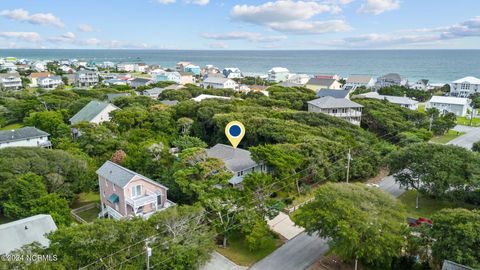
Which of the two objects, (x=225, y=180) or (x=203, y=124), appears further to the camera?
(x=203, y=124)

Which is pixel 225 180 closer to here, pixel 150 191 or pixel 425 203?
pixel 150 191

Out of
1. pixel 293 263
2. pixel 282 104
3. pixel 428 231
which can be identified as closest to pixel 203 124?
pixel 282 104

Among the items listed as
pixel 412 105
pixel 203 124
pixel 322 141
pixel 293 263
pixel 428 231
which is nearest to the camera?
pixel 428 231

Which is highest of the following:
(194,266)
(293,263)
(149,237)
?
(149,237)

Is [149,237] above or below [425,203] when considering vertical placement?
above

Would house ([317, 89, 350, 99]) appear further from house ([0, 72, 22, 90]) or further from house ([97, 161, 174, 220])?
house ([0, 72, 22, 90])

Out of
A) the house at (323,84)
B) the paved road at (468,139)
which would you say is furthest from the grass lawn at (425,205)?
the house at (323,84)

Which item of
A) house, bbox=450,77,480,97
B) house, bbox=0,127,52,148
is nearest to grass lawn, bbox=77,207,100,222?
house, bbox=0,127,52,148

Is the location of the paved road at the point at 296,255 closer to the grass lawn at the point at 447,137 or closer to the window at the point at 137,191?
the window at the point at 137,191

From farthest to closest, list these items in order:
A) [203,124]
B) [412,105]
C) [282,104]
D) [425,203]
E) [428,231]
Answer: [412,105]
[282,104]
[203,124]
[425,203]
[428,231]
